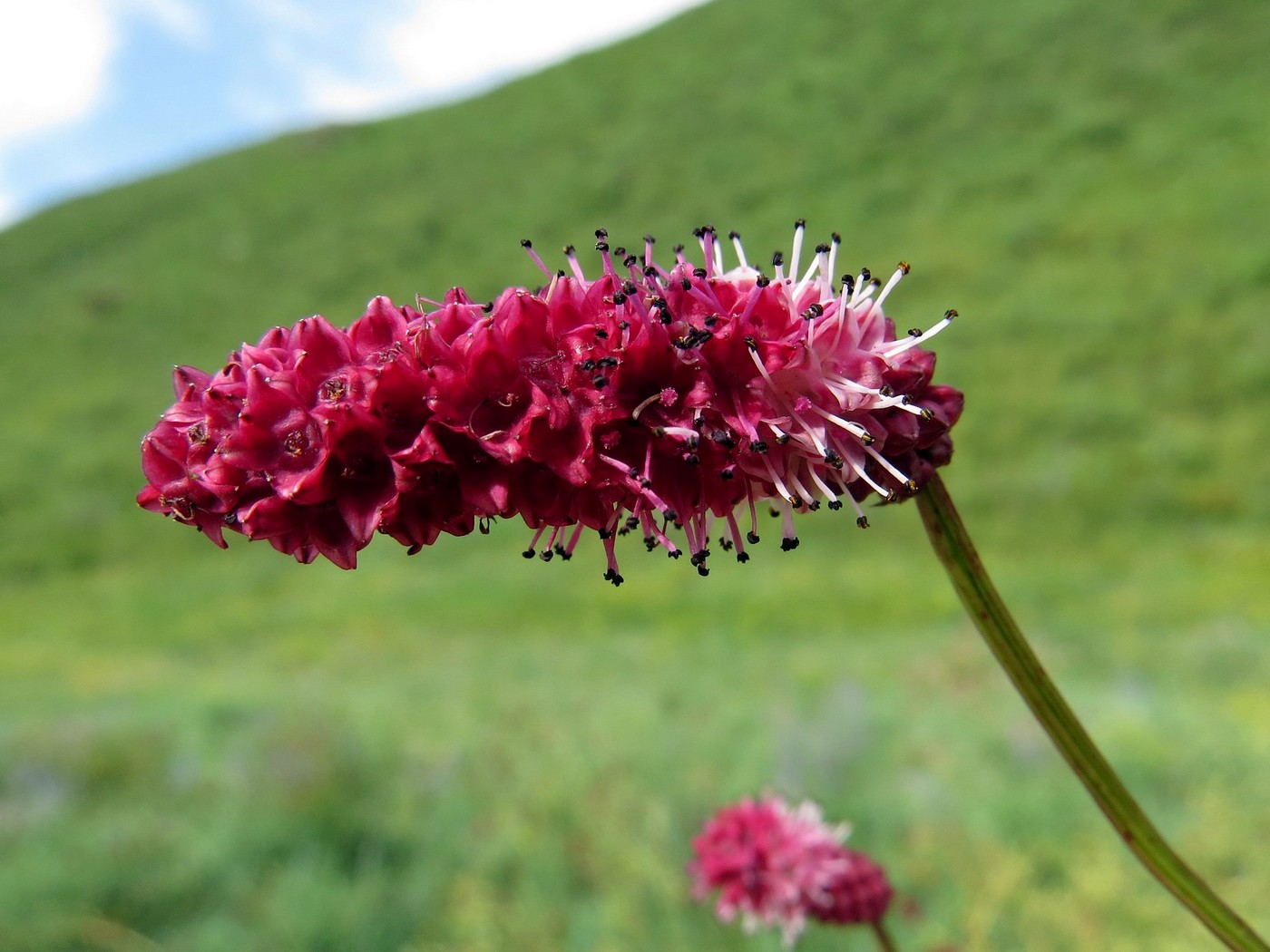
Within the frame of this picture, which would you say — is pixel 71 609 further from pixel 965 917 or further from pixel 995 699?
pixel 965 917

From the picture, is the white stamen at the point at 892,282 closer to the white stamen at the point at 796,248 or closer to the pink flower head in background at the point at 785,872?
the white stamen at the point at 796,248

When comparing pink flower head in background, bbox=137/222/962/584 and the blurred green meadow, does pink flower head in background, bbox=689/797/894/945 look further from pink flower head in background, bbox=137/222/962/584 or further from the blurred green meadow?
pink flower head in background, bbox=137/222/962/584

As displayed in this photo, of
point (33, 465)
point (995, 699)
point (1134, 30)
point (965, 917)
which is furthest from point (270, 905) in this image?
point (1134, 30)

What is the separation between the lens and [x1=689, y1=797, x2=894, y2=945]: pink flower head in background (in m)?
2.95

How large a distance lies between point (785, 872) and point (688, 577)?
1753cm

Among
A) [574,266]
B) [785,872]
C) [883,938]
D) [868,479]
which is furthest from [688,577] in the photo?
[868,479]

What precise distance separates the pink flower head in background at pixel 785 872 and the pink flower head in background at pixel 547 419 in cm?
165

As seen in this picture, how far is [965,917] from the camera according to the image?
5629mm

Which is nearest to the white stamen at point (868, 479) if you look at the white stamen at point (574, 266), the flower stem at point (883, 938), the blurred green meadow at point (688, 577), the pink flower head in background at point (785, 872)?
the white stamen at point (574, 266)

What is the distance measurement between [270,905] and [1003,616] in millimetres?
5693

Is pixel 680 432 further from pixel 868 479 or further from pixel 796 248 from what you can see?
pixel 796 248

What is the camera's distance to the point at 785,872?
3037mm

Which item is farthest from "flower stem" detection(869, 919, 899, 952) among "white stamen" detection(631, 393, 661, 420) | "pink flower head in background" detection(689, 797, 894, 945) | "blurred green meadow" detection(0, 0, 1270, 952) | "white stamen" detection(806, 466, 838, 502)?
"white stamen" detection(631, 393, 661, 420)

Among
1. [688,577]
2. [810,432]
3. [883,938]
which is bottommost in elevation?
[883,938]
